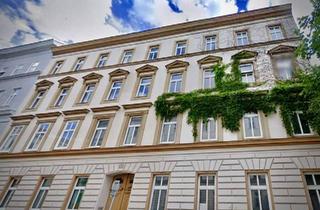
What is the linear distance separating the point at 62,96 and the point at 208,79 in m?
12.5

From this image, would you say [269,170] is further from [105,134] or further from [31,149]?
[31,149]

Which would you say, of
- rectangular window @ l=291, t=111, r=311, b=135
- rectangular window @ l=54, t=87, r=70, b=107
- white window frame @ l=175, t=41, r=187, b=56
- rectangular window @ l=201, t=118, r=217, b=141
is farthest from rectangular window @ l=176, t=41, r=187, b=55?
rectangular window @ l=54, t=87, r=70, b=107

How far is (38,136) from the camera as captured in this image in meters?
17.2

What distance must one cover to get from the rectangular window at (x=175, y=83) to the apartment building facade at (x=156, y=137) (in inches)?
3.6

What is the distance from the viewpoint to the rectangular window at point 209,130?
12.8 metres

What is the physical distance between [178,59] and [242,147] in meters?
8.88

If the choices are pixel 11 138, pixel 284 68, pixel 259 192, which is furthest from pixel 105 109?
pixel 284 68

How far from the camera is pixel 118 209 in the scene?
12.6 meters

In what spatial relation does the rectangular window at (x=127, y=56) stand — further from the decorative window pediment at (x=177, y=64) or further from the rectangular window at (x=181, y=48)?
the decorative window pediment at (x=177, y=64)

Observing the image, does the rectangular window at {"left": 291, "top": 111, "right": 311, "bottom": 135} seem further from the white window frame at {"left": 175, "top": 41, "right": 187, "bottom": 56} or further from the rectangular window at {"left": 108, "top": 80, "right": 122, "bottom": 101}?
the rectangular window at {"left": 108, "top": 80, "right": 122, "bottom": 101}

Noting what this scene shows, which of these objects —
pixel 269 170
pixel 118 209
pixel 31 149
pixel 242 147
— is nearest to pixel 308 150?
pixel 269 170

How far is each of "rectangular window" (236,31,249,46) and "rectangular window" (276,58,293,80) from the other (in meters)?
3.30

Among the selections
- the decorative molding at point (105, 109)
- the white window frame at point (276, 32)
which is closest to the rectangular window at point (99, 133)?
the decorative molding at point (105, 109)

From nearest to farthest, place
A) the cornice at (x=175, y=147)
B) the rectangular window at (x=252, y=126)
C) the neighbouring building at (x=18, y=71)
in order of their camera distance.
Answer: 1. the cornice at (x=175, y=147)
2. the rectangular window at (x=252, y=126)
3. the neighbouring building at (x=18, y=71)
